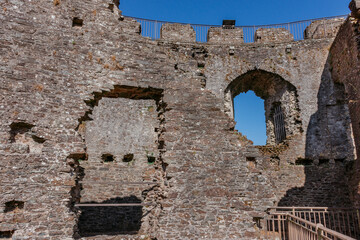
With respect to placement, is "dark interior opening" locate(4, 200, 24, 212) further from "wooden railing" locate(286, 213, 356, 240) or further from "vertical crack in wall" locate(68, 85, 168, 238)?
"wooden railing" locate(286, 213, 356, 240)

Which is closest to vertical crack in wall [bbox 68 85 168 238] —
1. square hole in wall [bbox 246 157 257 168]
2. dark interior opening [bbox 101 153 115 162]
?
square hole in wall [bbox 246 157 257 168]

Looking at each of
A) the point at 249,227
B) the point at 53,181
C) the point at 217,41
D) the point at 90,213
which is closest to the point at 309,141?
the point at 217,41

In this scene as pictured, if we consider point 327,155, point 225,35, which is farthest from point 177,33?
point 327,155

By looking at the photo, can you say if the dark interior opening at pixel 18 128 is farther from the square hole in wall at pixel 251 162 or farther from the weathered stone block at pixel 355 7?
the weathered stone block at pixel 355 7

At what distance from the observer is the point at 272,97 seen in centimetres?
1372

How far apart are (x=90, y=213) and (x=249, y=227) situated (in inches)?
286

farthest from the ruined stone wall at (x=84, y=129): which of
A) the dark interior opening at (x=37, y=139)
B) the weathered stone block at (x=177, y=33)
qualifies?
the weathered stone block at (x=177, y=33)

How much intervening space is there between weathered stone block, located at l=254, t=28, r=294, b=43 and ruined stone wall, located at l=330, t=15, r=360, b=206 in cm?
226

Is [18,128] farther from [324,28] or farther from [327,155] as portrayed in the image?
[324,28]

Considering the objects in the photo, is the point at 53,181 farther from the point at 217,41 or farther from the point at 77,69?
the point at 217,41

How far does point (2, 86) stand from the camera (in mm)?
5680

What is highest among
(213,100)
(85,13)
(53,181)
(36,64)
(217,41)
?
(217,41)

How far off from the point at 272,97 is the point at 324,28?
158 inches

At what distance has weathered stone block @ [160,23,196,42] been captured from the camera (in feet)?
45.0
